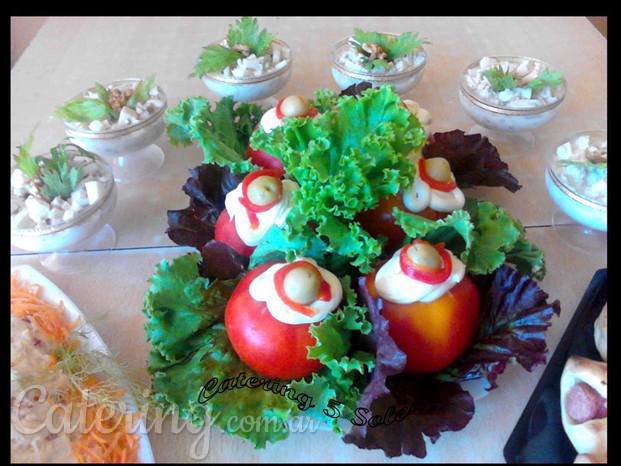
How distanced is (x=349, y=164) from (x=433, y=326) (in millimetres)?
234

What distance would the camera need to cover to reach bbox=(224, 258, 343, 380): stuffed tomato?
25.2 inches

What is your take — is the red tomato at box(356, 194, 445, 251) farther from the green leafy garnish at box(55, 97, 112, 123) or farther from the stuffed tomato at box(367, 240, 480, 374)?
the green leafy garnish at box(55, 97, 112, 123)

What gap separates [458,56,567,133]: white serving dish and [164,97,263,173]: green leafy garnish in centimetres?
46

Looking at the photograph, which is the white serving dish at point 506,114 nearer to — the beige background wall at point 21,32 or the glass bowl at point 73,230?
the beige background wall at point 21,32

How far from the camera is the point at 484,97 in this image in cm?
118

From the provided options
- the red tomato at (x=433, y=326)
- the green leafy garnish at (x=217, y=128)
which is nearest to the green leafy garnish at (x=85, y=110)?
the green leafy garnish at (x=217, y=128)

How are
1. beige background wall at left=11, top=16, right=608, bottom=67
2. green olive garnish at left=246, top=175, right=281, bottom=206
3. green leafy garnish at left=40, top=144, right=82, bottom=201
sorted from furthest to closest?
beige background wall at left=11, top=16, right=608, bottom=67
green leafy garnish at left=40, top=144, right=82, bottom=201
green olive garnish at left=246, top=175, right=281, bottom=206

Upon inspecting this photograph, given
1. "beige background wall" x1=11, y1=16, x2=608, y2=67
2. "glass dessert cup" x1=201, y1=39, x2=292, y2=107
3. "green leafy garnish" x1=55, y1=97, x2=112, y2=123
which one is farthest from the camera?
"glass dessert cup" x1=201, y1=39, x2=292, y2=107

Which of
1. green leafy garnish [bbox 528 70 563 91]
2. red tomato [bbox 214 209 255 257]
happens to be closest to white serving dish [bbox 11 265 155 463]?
red tomato [bbox 214 209 255 257]

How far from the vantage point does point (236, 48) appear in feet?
4.24

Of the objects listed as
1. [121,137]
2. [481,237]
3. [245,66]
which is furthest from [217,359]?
[245,66]

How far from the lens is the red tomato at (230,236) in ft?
2.69

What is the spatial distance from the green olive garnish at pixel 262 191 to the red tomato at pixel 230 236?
0.08 metres

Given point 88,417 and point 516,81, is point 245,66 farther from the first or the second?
point 88,417
